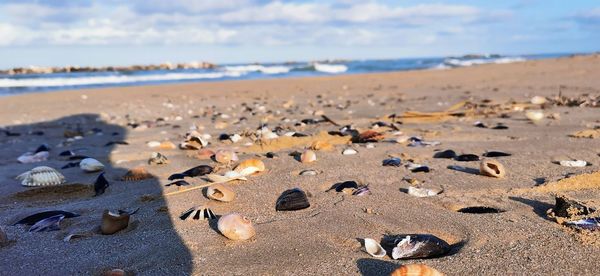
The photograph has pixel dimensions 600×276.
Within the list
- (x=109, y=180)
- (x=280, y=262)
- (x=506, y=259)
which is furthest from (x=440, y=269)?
(x=109, y=180)

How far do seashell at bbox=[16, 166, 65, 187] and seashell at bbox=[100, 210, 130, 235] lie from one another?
46.0 inches

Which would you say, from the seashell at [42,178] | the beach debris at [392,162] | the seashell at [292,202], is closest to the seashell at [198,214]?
the seashell at [292,202]

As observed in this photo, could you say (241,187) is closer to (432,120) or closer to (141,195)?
(141,195)

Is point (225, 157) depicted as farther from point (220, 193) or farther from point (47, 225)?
point (47, 225)

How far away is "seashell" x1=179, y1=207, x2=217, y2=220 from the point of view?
2172 mm

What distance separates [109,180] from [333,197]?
1614 millimetres

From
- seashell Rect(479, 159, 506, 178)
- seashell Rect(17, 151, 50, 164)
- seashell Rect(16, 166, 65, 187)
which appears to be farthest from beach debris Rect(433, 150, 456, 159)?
seashell Rect(17, 151, 50, 164)

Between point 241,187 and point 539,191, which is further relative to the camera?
point 241,187

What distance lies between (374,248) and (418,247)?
0.54 ft

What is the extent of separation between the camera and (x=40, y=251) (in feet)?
6.26

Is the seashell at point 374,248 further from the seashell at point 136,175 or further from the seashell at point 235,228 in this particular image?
the seashell at point 136,175

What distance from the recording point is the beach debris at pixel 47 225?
2154 millimetres

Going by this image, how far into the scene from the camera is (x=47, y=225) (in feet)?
7.14

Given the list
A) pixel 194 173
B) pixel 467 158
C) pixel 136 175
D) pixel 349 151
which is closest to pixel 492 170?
pixel 467 158
